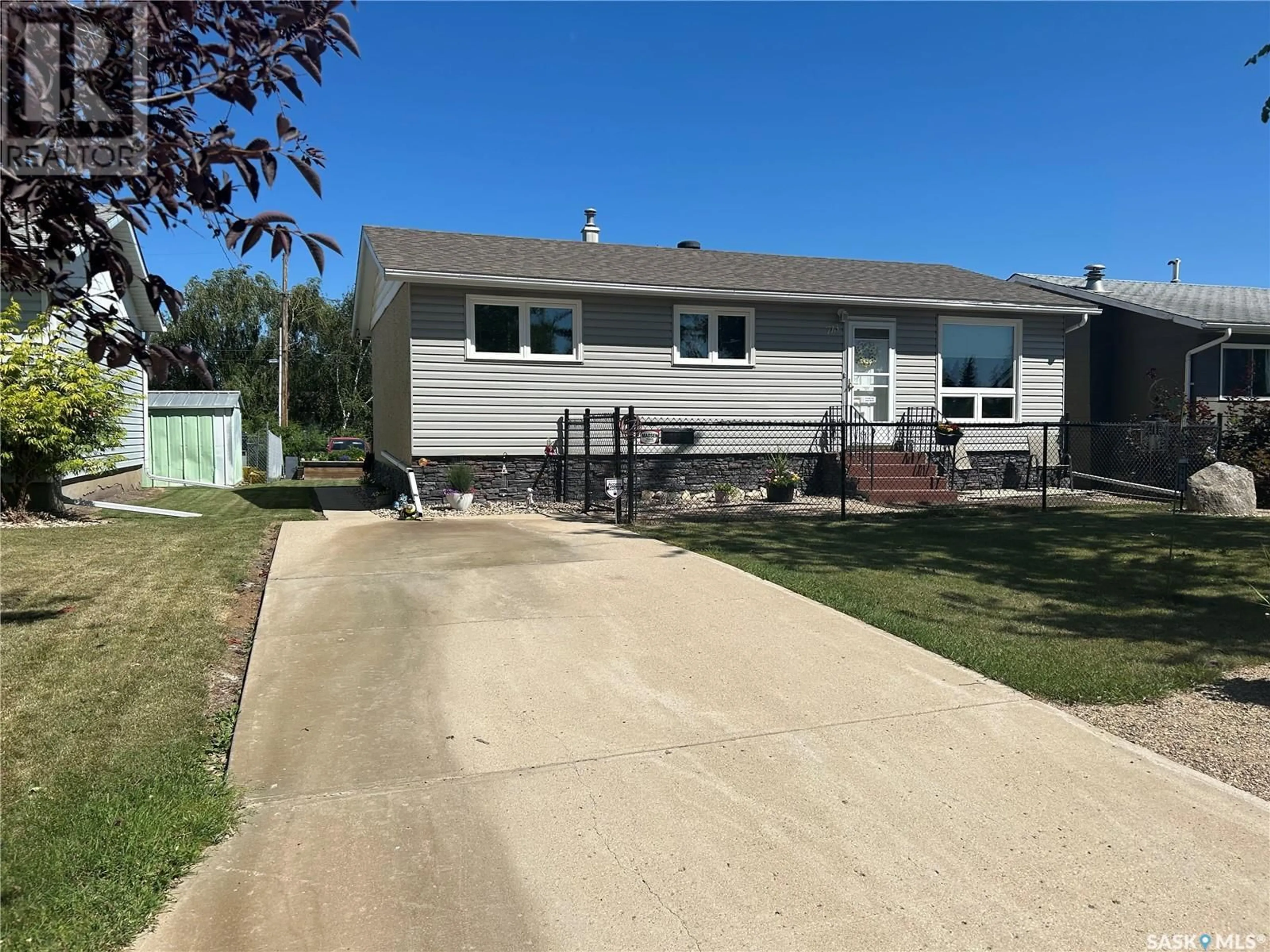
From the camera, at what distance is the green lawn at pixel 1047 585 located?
520cm

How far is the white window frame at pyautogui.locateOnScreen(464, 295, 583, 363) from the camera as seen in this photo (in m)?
13.1

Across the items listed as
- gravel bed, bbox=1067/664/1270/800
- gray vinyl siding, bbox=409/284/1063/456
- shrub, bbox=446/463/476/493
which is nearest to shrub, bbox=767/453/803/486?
gray vinyl siding, bbox=409/284/1063/456

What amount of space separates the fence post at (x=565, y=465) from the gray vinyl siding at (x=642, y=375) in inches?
10.4

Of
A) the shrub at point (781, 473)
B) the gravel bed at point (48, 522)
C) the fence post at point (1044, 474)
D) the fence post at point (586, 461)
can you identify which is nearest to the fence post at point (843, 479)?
the shrub at point (781, 473)

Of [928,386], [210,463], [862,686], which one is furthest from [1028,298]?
[210,463]

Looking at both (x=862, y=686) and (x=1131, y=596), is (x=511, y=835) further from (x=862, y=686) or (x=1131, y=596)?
(x=1131, y=596)

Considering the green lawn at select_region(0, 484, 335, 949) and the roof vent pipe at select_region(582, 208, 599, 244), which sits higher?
the roof vent pipe at select_region(582, 208, 599, 244)

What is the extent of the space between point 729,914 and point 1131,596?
5.72 meters

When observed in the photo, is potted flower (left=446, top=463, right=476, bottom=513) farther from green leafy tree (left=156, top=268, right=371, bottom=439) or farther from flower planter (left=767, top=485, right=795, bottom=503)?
green leafy tree (left=156, top=268, right=371, bottom=439)

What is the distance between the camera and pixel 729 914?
8.96ft

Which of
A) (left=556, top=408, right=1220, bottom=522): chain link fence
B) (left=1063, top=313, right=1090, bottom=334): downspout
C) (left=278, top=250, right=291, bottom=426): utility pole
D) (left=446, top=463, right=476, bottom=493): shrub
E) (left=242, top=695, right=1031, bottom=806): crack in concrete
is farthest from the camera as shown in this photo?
(left=278, top=250, right=291, bottom=426): utility pole

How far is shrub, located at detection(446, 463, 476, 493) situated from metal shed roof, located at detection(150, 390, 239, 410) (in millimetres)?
11712

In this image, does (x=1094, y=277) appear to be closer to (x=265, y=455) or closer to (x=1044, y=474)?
(x=1044, y=474)

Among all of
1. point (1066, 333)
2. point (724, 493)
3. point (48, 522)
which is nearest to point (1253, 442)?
point (1066, 333)
